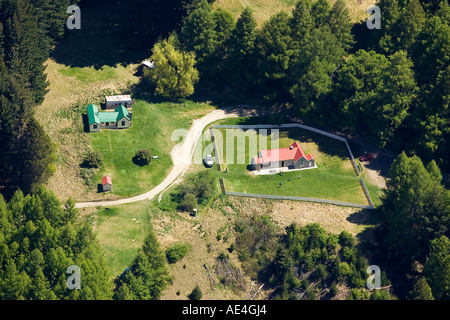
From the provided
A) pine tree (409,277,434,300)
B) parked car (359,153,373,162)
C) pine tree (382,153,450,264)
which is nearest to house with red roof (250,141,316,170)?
parked car (359,153,373,162)

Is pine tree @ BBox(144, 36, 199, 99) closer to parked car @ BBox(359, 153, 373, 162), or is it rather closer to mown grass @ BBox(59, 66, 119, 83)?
mown grass @ BBox(59, 66, 119, 83)

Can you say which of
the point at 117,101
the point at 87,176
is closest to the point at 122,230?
the point at 87,176

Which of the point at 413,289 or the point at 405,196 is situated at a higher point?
the point at 405,196

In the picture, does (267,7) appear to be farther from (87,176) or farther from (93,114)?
(87,176)

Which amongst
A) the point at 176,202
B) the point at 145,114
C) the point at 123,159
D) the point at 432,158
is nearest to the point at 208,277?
the point at 176,202

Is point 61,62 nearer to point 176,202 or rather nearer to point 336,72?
point 176,202

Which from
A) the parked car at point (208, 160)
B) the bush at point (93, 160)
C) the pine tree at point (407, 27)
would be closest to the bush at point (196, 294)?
the parked car at point (208, 160)
